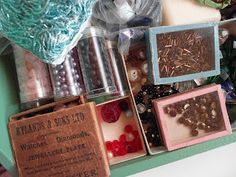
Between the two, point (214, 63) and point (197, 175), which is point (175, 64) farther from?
point (197, 175)

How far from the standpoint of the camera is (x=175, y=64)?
86cm

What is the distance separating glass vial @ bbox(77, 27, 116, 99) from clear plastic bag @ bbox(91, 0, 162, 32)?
0.05 m

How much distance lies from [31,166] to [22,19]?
35cm

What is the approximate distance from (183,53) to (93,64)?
0.76ft

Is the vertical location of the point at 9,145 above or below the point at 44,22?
below

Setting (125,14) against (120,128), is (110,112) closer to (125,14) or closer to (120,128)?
(120,128)

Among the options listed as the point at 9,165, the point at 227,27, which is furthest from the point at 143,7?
the point at 9,165

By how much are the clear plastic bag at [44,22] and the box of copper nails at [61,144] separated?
18 centimetres

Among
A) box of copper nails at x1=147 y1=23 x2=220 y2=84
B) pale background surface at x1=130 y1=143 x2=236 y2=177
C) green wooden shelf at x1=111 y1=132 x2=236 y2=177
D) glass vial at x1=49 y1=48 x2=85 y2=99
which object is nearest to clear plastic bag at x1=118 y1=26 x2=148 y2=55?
box of copper nails at x1=147 y1=23 x2=220 y2=84

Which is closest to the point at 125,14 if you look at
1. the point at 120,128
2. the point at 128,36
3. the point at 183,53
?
the point at 128,36

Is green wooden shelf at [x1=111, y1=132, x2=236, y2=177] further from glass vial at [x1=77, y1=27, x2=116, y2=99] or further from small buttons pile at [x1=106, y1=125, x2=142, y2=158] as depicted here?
glass vial at [x1=77, y1=27, x2=116, y2=99]

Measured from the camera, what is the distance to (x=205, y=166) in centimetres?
106

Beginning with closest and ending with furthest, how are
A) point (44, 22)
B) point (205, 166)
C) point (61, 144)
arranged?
point (44, 22)
point (61, 144)
point (205, 166)

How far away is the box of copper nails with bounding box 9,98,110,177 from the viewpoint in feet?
2.52
